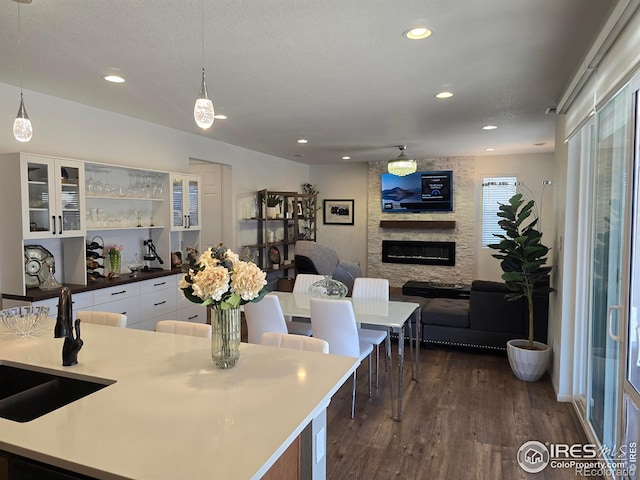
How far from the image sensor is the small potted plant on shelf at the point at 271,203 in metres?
7.30

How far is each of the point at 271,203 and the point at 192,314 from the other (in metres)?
2.74

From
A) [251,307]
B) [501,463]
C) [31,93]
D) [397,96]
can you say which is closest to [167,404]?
[251,307]

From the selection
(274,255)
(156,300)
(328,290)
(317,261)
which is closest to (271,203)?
(274,255)

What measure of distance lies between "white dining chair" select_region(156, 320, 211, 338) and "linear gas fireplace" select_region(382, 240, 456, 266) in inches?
265

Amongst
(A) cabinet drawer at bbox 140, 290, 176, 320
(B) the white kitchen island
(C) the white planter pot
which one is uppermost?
(B) the white kitchen island

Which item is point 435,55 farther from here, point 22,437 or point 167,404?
point 22,437

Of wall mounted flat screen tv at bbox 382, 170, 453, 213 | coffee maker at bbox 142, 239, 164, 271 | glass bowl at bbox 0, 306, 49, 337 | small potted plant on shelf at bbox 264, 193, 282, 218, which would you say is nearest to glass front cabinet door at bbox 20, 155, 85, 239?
coffee maker at bbox 142, 239, 164, 271

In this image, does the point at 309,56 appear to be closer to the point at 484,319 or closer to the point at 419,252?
the point at 484,319

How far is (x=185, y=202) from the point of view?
Answer: 5.14 metres

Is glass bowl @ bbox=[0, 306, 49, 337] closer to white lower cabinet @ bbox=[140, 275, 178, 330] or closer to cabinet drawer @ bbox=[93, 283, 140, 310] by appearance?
cabinet drawer @ bbox=[93, 283, 140, 310]

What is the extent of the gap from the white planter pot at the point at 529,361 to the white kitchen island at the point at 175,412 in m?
2.69

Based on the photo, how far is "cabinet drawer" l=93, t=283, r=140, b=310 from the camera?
156 inches

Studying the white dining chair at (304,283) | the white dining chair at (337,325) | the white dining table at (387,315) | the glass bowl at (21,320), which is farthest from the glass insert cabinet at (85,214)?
the white dining chair at (337,325)

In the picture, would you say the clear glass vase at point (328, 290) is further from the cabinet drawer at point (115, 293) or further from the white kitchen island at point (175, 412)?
the cabinet drawer at point (115, 293)
